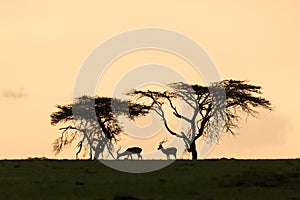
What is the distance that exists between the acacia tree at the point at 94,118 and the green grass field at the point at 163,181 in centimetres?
3587

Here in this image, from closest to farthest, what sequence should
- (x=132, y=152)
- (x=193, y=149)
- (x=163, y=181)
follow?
(x=163, y=181)
(x=132, y=152)
(x=193, y=149)

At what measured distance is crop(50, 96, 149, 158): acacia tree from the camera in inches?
3248

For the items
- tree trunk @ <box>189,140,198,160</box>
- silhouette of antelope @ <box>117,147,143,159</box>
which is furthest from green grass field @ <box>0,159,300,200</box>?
tree trunk @ <box>189,140,198,160</box>

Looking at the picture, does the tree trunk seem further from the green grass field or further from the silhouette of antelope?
the green grass field

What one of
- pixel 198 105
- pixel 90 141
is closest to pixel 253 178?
pixel 198 105

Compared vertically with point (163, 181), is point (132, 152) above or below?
above

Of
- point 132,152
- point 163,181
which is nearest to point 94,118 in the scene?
point 132,152

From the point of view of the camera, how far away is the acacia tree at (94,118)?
82.5 m

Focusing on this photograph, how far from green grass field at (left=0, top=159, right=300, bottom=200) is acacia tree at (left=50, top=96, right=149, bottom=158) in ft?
118

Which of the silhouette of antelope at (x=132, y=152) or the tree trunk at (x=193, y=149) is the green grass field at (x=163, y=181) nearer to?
the silhouette of antelope at (x=132, y=152)

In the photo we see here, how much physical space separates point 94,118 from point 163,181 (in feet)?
157

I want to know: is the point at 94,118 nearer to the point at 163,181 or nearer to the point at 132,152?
the point at 132,152

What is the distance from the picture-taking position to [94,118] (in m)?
84.6

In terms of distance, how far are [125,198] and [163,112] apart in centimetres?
4600
